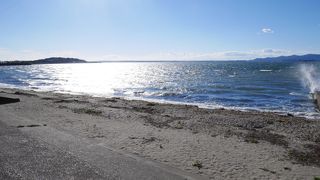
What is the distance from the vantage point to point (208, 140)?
44.6ft

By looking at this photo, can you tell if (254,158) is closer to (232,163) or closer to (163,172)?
(232,163)

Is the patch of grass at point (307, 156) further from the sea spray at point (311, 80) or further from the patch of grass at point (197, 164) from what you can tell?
the sea spray at point (311, 80)

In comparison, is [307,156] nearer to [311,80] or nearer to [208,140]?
[208,140]

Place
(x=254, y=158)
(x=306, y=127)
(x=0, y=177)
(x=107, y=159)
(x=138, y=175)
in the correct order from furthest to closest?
(x=306, y=127), (x=254, y=158), (x=107, y=159), (x=138, y=175), (x=0, y=177)

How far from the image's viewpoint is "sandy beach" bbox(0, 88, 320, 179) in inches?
388

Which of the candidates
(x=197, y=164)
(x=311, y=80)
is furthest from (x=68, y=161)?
(x=311, y=80)

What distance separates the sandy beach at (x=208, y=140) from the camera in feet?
32.3

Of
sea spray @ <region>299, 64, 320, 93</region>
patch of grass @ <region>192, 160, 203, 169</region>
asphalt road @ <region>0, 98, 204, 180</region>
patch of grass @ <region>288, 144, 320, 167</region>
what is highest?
asphalt road @ <region>0, 98, 204, 180</region>

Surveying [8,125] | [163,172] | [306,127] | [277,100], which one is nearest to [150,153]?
[163,172]

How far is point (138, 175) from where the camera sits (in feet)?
28.0

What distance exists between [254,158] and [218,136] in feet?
11.9

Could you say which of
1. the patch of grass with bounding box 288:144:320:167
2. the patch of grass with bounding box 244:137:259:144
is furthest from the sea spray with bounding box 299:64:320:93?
the patch of grass with bounding box 288:144:320:167

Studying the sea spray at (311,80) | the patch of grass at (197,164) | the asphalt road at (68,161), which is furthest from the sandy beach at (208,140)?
the sea spray at (311,80)

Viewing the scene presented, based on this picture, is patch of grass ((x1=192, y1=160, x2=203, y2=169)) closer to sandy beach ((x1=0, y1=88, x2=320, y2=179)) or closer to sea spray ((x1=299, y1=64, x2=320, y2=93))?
sandy beach ((x1=0, y1=88, x2=320, y2=179))
